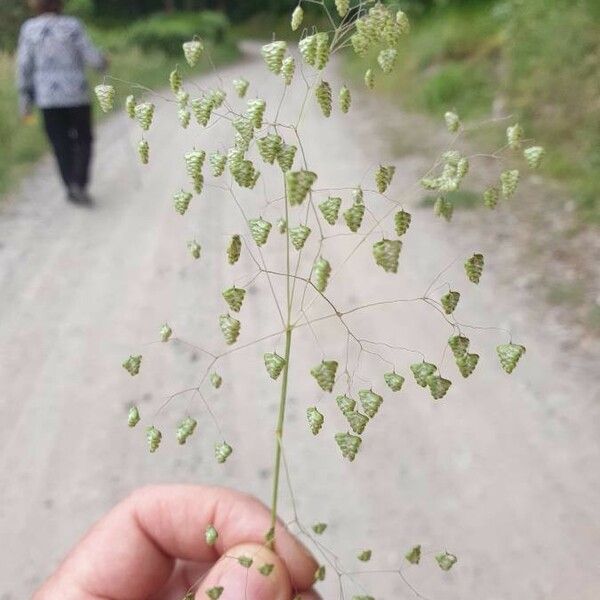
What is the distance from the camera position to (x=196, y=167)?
3.98 feet

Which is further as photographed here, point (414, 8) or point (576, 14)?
point (414, 8)

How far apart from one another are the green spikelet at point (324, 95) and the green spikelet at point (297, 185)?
7.9 inches

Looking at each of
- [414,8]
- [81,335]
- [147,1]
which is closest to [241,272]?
[81,335]

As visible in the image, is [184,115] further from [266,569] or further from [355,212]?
[266,569]

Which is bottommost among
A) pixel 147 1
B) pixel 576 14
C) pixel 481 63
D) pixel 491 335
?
pixel 147 1

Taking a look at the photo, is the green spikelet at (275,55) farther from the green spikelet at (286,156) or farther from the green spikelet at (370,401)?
the green spikelet at (370,401)

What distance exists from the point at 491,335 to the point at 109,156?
6.40 meters

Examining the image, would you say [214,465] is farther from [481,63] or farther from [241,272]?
[481,63]

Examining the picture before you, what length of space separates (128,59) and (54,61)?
872 cm

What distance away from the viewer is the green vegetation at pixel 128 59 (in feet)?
28.8

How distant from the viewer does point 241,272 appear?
5.38 m

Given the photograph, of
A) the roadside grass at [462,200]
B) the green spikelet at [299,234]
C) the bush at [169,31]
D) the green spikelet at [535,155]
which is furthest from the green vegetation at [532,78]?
the bush at [169,31]

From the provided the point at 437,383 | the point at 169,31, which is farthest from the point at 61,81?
the point at 169,31

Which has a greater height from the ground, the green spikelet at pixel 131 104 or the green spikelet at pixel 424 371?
the green spikelet at pixel 131 104
